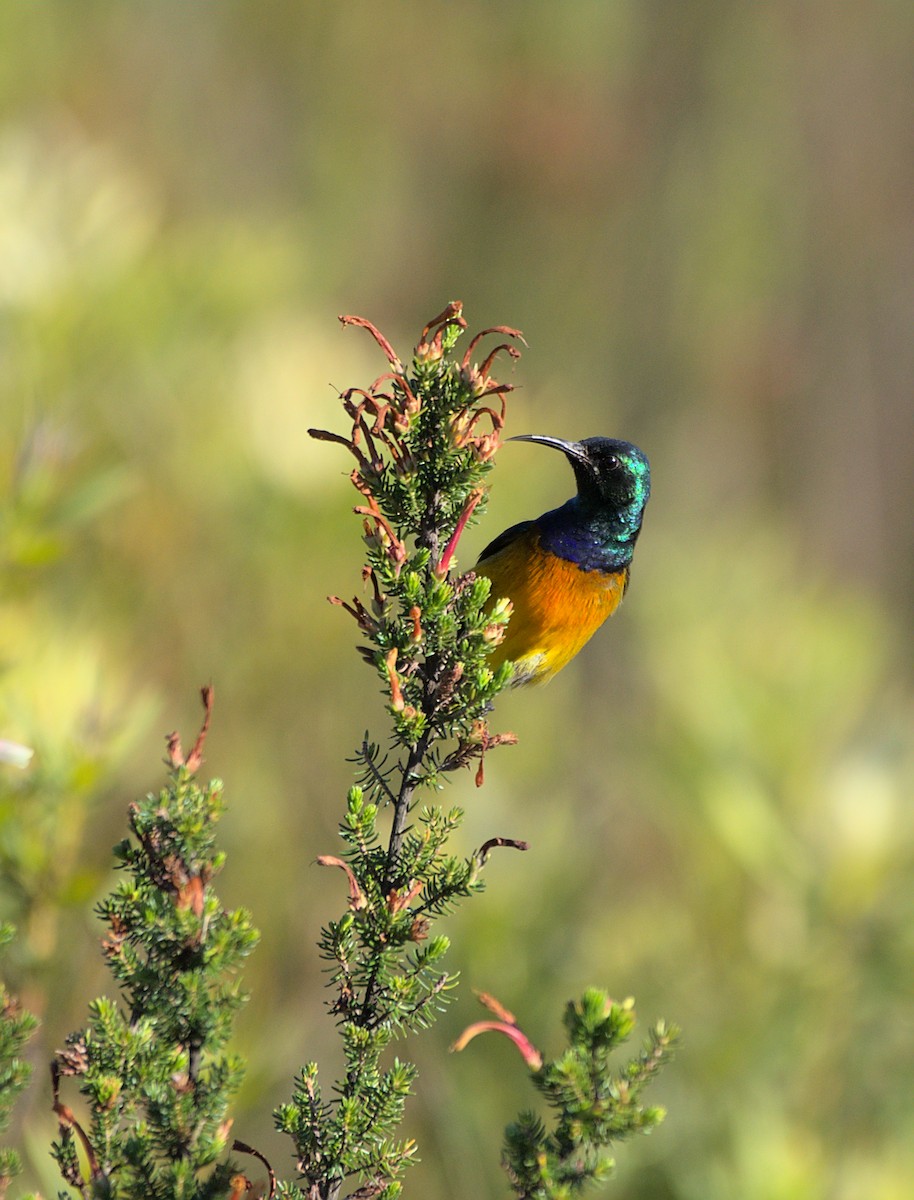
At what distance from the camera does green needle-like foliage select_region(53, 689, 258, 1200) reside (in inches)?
39.4

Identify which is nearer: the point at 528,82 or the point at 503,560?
the point at 503,560

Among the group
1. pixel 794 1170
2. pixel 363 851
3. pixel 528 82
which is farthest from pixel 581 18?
pixel 363 851

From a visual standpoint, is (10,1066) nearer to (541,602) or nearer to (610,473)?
(541,602)

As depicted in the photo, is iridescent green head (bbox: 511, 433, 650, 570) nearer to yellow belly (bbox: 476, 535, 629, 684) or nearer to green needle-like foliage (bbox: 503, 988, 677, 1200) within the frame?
yellow belly (bbox: 476, 535, 629, 684)

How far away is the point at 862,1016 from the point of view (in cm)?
270

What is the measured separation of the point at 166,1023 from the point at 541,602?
1339mm

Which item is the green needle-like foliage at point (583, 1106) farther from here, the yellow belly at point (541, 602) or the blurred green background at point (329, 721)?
the yellow belly at point (541, 602)

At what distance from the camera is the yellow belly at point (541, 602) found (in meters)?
2.28

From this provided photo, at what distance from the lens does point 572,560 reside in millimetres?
2332

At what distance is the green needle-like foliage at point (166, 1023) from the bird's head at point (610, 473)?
134 centimetres

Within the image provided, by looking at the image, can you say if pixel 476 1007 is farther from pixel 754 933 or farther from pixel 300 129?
pixel 300 129

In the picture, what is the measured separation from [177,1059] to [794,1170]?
1419 mm

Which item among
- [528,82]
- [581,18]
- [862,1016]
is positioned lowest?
[862,1016]

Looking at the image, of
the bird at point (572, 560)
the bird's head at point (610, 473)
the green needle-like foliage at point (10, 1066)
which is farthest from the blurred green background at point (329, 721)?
the bird's head at point (610, 473)
